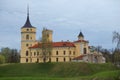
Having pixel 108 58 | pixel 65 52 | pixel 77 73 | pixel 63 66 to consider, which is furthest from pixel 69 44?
pixel 77 73

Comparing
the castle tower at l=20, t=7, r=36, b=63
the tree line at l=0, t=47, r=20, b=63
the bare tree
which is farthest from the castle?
the tree line at l=0, t=47, r=20, b=63

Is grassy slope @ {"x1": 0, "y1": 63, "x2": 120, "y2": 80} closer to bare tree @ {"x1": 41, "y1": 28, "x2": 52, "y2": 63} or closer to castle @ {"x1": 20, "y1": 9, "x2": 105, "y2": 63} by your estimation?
bare tree @ {"x1": 41, "y1": 28, "x2": 52, "y2": 63}

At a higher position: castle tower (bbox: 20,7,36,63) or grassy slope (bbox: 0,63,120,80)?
castle tower (bbox: 20,7,36,63)

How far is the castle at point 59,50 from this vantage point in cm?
12451

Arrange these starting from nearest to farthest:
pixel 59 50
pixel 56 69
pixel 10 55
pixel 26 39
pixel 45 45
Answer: pixel 56 69 < pixel 45 45 < pixel 59 50 < pixel 26 39 < pixel 10 55

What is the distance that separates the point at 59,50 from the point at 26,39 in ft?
42.7

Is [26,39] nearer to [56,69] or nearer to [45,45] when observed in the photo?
[45,45]

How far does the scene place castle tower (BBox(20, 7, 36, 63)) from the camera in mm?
130125

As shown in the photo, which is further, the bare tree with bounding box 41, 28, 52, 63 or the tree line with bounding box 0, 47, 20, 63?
the tree line with bounding box 0, 47, 20, 63

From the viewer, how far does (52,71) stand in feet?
309

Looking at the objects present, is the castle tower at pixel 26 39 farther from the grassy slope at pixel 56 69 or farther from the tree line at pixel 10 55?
the grassy slope at pixel 56 69

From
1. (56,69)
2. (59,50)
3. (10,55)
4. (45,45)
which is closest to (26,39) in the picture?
(59,50)

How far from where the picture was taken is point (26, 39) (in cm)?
13025

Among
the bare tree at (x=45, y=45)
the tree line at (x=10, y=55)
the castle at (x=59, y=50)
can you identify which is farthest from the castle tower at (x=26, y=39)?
the tree line at (x=10, y=55)
